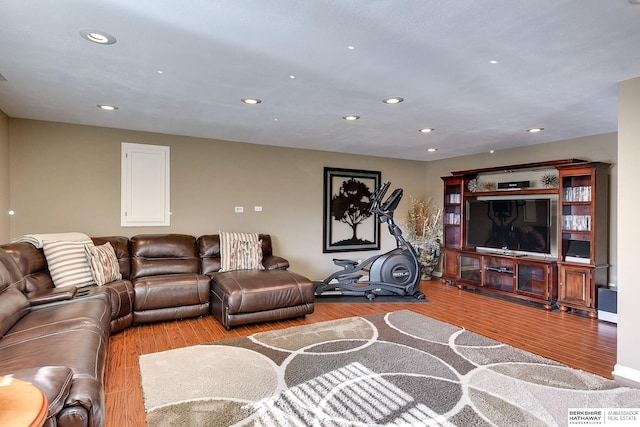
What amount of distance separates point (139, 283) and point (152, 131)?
Result: 2084 mm

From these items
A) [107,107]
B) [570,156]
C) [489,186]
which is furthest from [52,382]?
[489,186]

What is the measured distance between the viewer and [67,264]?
3.71m

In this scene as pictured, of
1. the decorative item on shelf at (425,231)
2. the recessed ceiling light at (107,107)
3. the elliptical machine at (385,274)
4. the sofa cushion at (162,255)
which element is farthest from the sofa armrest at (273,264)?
the decorative item on shelf at (425,231)

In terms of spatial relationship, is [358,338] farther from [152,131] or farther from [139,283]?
[152,131]

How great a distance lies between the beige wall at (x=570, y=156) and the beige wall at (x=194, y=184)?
1079mm

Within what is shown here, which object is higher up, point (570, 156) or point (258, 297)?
point (570, 156)

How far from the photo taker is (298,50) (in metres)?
2.36

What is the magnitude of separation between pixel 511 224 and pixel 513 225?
4 centimetres

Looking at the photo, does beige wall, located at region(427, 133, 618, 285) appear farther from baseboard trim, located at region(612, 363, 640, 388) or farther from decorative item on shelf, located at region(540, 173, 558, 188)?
baseboard trim, located at region(612, 363, 640, 388)

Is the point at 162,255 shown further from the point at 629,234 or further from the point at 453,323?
the point at 629,234

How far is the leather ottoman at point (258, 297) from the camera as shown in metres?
3.88

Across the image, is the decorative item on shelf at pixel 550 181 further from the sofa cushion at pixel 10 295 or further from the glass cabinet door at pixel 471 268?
the sofa cushion at pixel 10 295

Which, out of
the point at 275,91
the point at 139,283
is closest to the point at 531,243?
the point at 275,91

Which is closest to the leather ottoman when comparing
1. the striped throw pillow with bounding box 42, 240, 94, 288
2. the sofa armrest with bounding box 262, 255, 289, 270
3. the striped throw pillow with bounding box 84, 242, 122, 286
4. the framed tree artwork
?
the sofa armrest with bounding box 262, 255, 289, 270
